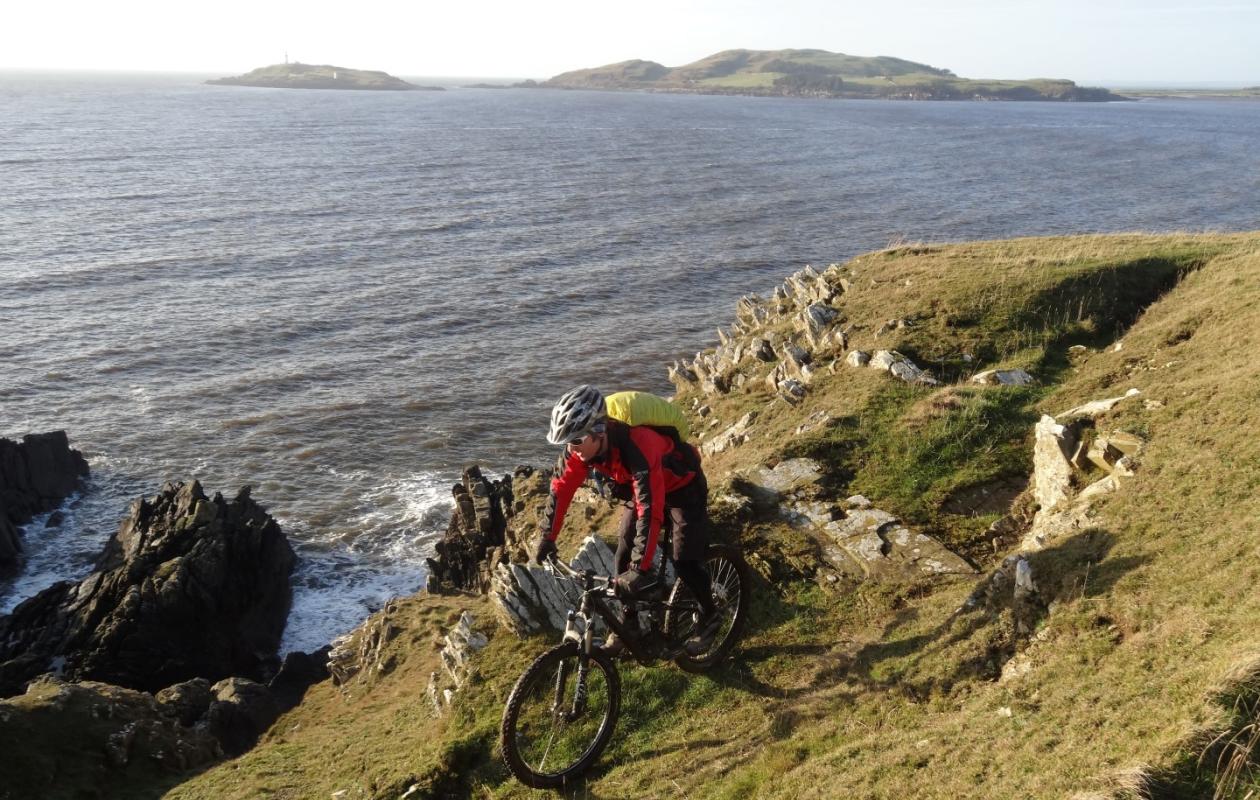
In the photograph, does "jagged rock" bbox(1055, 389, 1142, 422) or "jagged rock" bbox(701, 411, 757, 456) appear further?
"jagged rock" bbox(701, 411, 757, 456)

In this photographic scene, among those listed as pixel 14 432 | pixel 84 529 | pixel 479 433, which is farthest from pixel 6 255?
pixel 479 433

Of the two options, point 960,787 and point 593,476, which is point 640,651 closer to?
point 593,476

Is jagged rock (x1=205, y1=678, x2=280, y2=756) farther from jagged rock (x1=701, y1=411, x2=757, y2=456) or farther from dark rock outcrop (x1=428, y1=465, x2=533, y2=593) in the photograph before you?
jagged rock (x1=701, y1=411, x2=757, y2=456)

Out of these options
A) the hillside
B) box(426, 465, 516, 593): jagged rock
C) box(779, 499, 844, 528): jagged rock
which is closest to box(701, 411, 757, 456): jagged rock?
the hillside

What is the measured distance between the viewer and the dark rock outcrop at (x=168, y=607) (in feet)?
66.0

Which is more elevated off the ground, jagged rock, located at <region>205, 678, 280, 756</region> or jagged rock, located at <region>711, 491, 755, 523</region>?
jagged rock, located at <region>711, 491, 755, 523</region>

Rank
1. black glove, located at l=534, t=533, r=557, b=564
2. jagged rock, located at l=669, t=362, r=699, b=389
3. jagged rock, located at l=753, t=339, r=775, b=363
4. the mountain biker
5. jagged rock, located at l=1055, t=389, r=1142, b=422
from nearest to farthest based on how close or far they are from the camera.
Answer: the mountain biker → black glove, located at l=534, t=533, r=557, b=564 → jagged rock, located at l=1055, t=389, r=1142, b=422 → jagged rock, located at l=753, t=339, r=775, b=363 → jagged rock, located at l=669, t=362, r=699, b=389

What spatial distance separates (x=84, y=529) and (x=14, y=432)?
8.29 metres

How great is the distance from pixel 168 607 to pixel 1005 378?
834 inches

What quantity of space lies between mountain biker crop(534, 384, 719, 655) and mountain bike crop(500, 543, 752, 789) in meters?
0.32

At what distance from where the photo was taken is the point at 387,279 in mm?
53750

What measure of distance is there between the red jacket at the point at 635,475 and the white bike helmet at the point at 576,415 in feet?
1.01

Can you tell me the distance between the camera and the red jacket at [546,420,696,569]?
8.86m

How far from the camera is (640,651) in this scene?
10148mm
